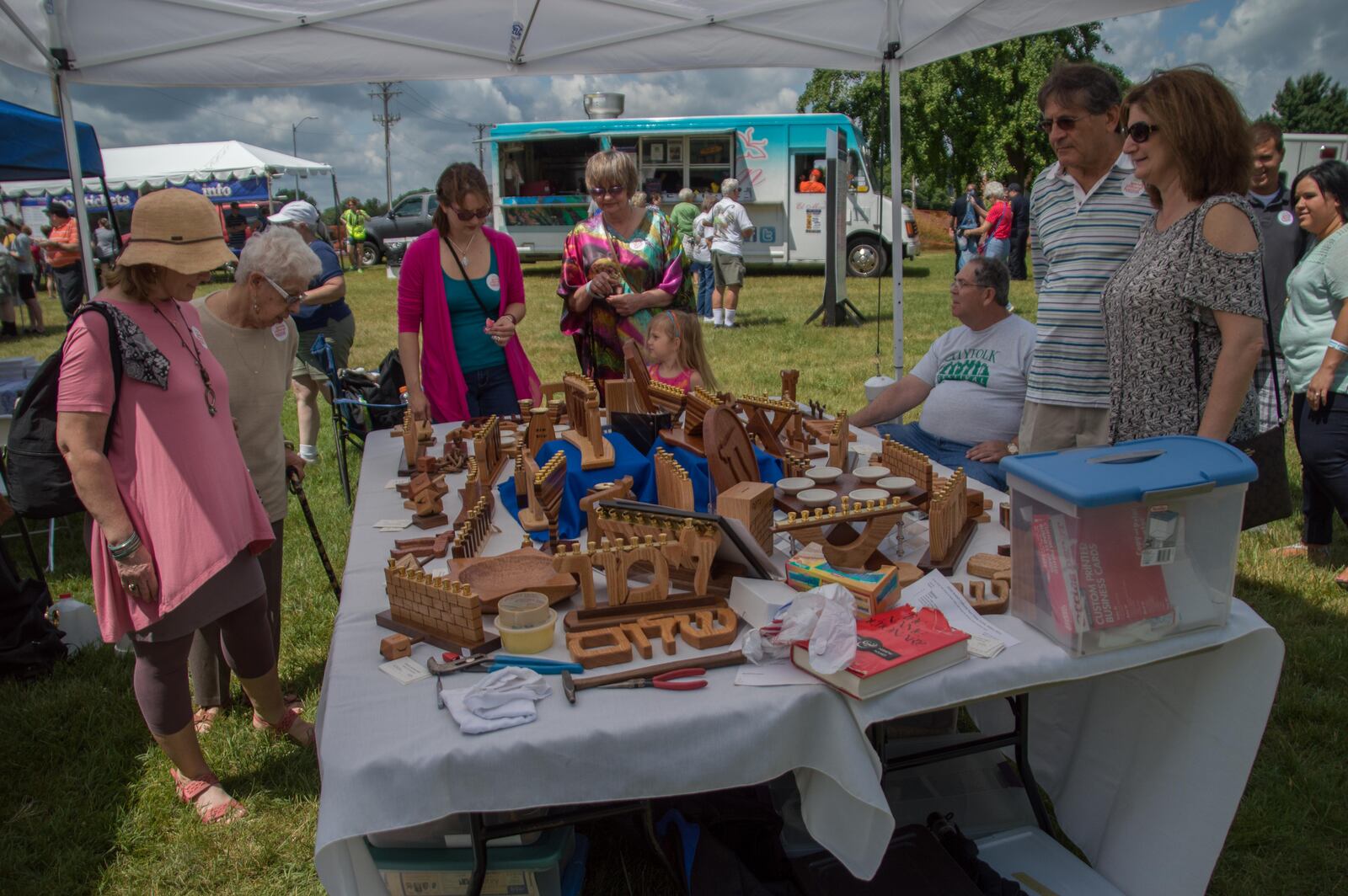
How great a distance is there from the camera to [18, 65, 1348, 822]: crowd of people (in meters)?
2.01

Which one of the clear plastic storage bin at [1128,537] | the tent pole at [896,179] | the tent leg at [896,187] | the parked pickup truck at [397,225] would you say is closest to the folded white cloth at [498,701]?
the clear plastic storage bin at [1128,537]

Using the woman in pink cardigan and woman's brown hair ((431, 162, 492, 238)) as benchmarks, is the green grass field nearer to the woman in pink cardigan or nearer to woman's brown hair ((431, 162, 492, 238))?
the woman in pink cardigan

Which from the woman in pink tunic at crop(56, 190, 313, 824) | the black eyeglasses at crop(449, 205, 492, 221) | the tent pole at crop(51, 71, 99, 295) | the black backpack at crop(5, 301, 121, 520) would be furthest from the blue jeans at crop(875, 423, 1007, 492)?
the tent pole at crop(51, 71, 99, 295)

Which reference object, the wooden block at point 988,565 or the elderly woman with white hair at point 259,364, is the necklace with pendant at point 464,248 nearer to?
the elderly woman with white hair at point 259,364

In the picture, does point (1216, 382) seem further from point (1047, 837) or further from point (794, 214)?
point (794, 214)

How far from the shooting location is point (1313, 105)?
55.6m

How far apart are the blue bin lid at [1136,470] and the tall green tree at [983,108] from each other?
75.1 feet

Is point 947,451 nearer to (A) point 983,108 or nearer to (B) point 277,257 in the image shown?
(B) point 277,257

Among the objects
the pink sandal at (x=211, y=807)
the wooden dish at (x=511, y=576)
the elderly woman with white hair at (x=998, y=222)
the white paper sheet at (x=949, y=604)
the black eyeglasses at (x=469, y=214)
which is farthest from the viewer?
the elderly woman with white hair at (x=998, y=222)

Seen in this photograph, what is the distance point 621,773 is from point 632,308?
2.40 meters

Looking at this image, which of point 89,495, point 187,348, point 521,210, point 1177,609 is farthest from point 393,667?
point 521,210

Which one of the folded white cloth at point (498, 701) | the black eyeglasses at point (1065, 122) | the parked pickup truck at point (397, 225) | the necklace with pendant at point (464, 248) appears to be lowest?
the folded white cloth at point (498, 701)

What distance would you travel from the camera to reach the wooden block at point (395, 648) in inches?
65.5

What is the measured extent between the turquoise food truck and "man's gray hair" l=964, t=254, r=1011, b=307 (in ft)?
38.0
